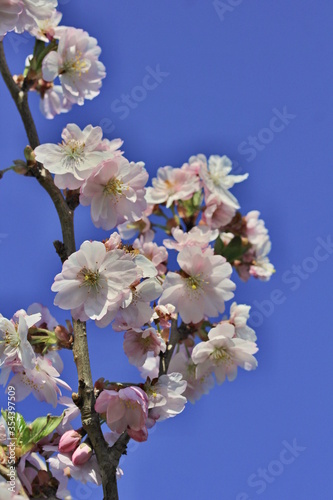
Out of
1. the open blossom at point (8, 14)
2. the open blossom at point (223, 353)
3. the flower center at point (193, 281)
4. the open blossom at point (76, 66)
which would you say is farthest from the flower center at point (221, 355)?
the open blossom at point (8, 14)

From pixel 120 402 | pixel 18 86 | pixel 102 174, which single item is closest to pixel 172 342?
pixel 120 402

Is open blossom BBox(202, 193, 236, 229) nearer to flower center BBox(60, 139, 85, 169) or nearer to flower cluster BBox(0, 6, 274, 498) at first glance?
flower cluster BBox(0, 6, 274, 498)

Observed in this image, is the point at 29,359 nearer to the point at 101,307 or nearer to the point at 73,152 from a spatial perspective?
the point at 101,307

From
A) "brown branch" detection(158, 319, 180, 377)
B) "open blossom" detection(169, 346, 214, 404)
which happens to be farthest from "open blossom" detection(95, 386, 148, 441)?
"open blossom" detection(169, 346, 214, 404)

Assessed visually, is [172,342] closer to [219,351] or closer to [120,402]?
[219,351]

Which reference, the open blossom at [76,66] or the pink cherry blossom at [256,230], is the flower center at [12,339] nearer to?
the open blossom at [76,66]

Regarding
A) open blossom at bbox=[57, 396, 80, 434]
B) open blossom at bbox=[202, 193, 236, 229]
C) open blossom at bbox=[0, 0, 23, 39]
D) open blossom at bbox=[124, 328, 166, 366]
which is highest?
open blossom at bbox=[0, 0, 23, 39]
